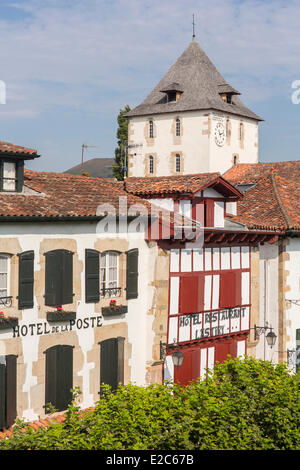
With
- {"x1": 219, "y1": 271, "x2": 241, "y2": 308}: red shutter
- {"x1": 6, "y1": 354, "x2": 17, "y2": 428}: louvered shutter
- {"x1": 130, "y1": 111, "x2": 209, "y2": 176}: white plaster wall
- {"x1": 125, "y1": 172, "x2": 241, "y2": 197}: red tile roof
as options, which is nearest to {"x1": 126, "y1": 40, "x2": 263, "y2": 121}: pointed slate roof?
{"x1": 130, "y1": 111, "x2": 209, "y2": 176}: white plaster wall

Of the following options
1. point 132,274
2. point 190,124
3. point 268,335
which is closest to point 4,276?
point 132,274

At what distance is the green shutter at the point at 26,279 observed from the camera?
65.0 ft

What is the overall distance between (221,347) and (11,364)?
935 centimetres

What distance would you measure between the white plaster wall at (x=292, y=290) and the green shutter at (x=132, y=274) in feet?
26.9

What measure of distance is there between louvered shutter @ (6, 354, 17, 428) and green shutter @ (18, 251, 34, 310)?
4.87 ft

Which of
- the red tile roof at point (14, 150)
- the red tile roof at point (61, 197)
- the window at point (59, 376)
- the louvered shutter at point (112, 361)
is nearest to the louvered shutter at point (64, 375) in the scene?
the window at point (59, 376)

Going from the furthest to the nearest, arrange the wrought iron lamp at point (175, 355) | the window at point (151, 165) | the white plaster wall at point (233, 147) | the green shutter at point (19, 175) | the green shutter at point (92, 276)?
the window at point (151, 165), the white plaster wall at point (233, 147), the wrought iron lamp at point (175, 355), the green shutter at point (92, 276), the green shutter at point (19, 175)

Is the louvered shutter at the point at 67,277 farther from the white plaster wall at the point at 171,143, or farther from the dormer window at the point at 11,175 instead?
the white plaster wall at the point at 171,143

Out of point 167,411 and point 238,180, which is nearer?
point 167,411

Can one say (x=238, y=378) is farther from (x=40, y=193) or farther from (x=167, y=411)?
(x=40, y=193)

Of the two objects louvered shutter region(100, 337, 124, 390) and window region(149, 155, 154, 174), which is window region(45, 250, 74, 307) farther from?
window region(149, 155, 154, 174)

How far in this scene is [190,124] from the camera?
6462cm
